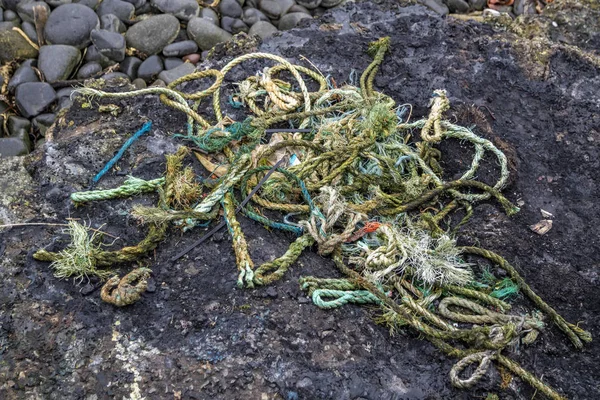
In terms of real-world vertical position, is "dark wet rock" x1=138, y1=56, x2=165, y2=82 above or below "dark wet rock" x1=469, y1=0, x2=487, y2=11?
below

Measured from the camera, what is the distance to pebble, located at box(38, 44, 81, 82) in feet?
16.7

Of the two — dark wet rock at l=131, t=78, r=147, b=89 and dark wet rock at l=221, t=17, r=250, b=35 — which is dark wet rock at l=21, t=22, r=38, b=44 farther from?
dark wet rock at l=221, t=17, r=250, b=35

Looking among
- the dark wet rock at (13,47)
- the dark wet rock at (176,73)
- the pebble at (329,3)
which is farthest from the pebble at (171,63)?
the pebble at (329,3)

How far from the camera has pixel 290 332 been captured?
261 centimetres

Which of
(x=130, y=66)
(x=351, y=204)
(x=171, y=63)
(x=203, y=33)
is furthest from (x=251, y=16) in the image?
(x=351, y=204)

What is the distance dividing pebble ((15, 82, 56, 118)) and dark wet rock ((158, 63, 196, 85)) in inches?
35.4

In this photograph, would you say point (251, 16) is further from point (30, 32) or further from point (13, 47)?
point (13, 47)

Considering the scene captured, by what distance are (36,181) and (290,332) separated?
5.30 feet

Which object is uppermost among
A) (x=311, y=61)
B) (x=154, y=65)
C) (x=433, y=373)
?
(x=311, y=61)

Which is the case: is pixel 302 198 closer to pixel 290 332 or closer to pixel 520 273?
pixel 290 332

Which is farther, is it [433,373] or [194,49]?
[194,49]

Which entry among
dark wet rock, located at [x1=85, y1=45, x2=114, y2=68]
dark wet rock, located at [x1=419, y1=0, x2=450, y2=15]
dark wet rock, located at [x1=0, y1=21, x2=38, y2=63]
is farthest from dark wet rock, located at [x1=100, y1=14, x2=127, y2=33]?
dark wet rock, located at [x1=419, y1=0, x2=450, y2=15]

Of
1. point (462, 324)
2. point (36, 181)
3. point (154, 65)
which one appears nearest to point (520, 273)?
point (462, 324)

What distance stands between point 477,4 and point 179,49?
3098mm
